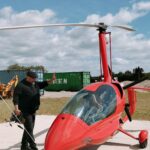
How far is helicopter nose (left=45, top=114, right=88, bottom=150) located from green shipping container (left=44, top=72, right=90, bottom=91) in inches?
1172

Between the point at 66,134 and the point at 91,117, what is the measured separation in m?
0.82

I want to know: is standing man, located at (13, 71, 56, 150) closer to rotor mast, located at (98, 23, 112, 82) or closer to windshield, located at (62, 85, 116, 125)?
windshield, located at (62, 85, 116, 125)

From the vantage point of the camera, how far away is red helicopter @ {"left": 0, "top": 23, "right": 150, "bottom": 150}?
638cm

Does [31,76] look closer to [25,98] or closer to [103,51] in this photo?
[25,98]

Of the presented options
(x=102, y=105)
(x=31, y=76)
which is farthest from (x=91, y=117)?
(x=31, y=76)

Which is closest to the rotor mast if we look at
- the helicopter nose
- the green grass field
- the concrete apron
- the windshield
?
the windshield

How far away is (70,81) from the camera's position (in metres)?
37.6

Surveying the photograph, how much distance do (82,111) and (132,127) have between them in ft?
16.5

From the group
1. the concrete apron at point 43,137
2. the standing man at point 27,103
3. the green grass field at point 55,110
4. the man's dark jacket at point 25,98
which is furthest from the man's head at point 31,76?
the green grass field at point 55,110

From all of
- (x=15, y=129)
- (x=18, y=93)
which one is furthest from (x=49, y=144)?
(x=15, y=129)

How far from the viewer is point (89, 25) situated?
8.34 m

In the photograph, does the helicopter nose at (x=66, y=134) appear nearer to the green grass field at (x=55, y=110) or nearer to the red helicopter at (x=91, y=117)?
the red helicopter at (x=91, y=117)

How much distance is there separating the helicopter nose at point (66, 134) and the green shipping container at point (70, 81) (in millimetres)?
29767

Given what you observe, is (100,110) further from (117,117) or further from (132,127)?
(132,127)
